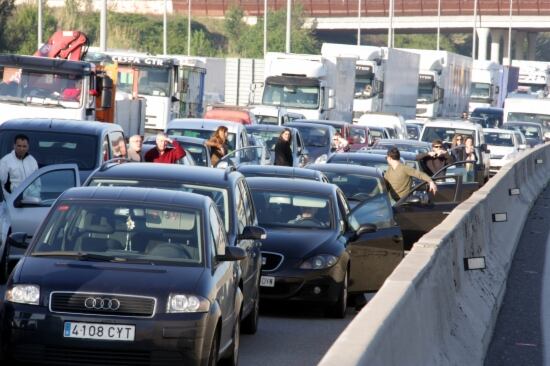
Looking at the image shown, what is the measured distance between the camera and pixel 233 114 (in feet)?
139

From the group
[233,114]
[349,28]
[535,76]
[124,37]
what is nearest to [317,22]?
[349,28]

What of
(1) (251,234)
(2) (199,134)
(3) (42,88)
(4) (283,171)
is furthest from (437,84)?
(1) (251,234)

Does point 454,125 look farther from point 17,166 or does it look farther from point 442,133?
point 17,166

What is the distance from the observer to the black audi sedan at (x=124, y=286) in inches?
383

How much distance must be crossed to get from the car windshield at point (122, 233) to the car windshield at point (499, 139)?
1595 inches

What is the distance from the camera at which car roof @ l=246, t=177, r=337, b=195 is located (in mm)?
16234

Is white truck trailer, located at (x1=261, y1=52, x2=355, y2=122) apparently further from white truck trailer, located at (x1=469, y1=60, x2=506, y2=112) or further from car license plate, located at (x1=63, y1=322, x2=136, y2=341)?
car license plate, located at (x1=63, y1=322, x2=136, y2=341)

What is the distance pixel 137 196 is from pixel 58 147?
9396mm

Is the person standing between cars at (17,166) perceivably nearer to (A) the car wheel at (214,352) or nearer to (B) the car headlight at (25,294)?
(B) the car headlight at (25,294)

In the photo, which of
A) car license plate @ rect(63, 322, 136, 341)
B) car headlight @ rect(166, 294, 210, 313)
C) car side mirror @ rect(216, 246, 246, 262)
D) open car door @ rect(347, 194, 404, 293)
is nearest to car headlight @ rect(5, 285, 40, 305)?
car license plate @ rect(63, 322, 136, 341)

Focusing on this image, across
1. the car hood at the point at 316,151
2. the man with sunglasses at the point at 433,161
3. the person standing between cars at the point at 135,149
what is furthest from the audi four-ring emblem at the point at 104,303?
the car hood at the point at 316,151

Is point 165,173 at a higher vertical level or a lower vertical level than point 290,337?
higher

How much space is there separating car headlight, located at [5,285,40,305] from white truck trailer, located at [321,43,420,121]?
50.8 meters

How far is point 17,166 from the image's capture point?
1828cm
